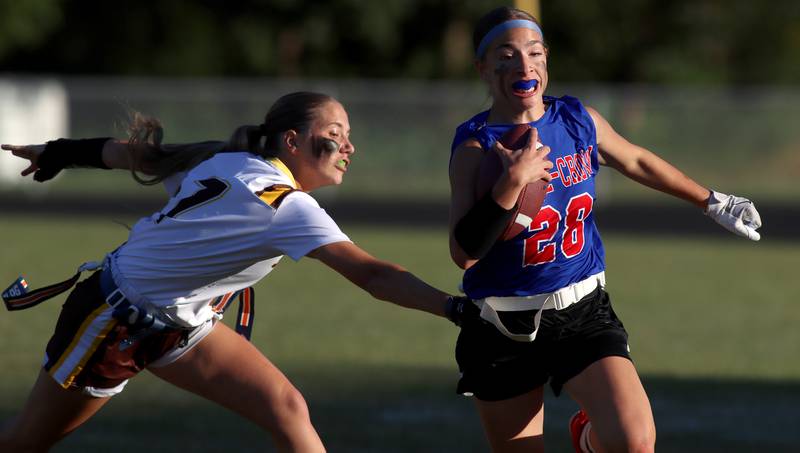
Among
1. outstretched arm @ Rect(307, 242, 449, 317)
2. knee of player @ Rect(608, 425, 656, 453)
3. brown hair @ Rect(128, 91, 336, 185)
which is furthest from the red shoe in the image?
brown hair @ Rect(128, 91, 336, 185)

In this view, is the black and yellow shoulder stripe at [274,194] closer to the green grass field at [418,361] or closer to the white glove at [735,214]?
the white glove at [735,214]

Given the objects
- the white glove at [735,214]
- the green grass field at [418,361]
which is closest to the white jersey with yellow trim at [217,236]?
the white glove at [735,214]

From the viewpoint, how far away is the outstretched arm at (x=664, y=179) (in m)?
5.21

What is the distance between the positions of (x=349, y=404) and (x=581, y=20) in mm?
30100

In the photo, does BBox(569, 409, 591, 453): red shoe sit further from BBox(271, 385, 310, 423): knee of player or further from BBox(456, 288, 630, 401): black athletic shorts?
BBox(271, 385, 310, 423): knee of player

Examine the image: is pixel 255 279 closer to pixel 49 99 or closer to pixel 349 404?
pixel 349 404

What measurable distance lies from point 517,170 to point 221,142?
1351 millimetres

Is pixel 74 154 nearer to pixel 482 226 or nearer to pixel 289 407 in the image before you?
pixel 289 407

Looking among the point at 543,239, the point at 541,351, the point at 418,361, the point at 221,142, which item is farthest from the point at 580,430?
the point at 418,361

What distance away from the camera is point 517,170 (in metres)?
4.38

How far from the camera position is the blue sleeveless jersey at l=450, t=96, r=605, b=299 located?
16.0 feet

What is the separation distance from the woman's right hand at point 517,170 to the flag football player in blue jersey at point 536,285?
229 millimetres

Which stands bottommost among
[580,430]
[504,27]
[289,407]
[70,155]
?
[580,430]

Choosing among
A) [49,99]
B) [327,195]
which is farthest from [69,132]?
[327,195]
